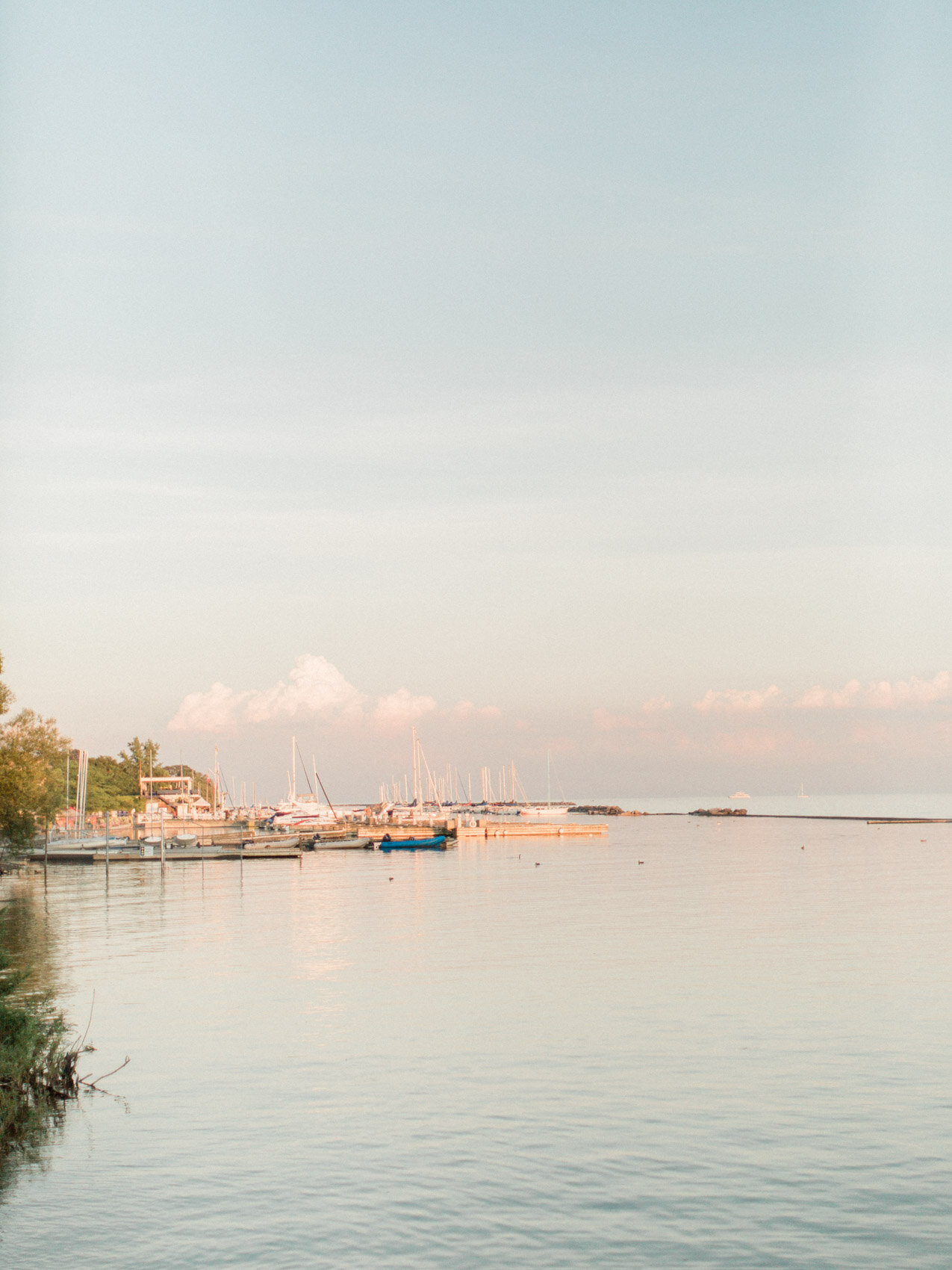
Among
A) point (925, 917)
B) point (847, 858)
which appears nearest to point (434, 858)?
point (847, 858)

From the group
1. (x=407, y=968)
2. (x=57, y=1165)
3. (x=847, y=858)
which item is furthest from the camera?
(x=847, y=858)

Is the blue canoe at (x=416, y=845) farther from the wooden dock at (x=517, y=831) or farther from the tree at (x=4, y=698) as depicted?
the tree at (x=4, y=698)

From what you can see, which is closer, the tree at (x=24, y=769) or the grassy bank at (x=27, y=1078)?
the grassy bank at (x=27, y=1078)

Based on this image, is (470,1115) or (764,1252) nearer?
(764,1252)

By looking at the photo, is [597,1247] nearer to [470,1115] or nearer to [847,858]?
[470,1115]

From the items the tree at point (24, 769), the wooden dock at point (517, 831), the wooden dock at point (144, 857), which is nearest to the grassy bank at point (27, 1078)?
the tree at point (24, 769)

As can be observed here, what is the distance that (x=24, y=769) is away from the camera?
7794 centimetres

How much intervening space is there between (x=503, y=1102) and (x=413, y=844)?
12950 centimetres

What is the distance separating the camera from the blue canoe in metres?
155

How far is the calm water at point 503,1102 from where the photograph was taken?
19.4 m

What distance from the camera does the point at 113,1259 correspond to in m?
18.1

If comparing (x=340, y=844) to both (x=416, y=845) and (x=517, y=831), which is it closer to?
(x=416, y=845)

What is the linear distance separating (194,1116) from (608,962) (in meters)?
29.7

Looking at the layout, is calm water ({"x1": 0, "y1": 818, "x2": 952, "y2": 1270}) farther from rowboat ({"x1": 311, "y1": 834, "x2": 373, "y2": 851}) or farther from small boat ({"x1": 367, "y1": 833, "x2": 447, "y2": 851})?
rowboat ({"x1": 311, "y1": 834, "x2": 373, "y2": 851})
